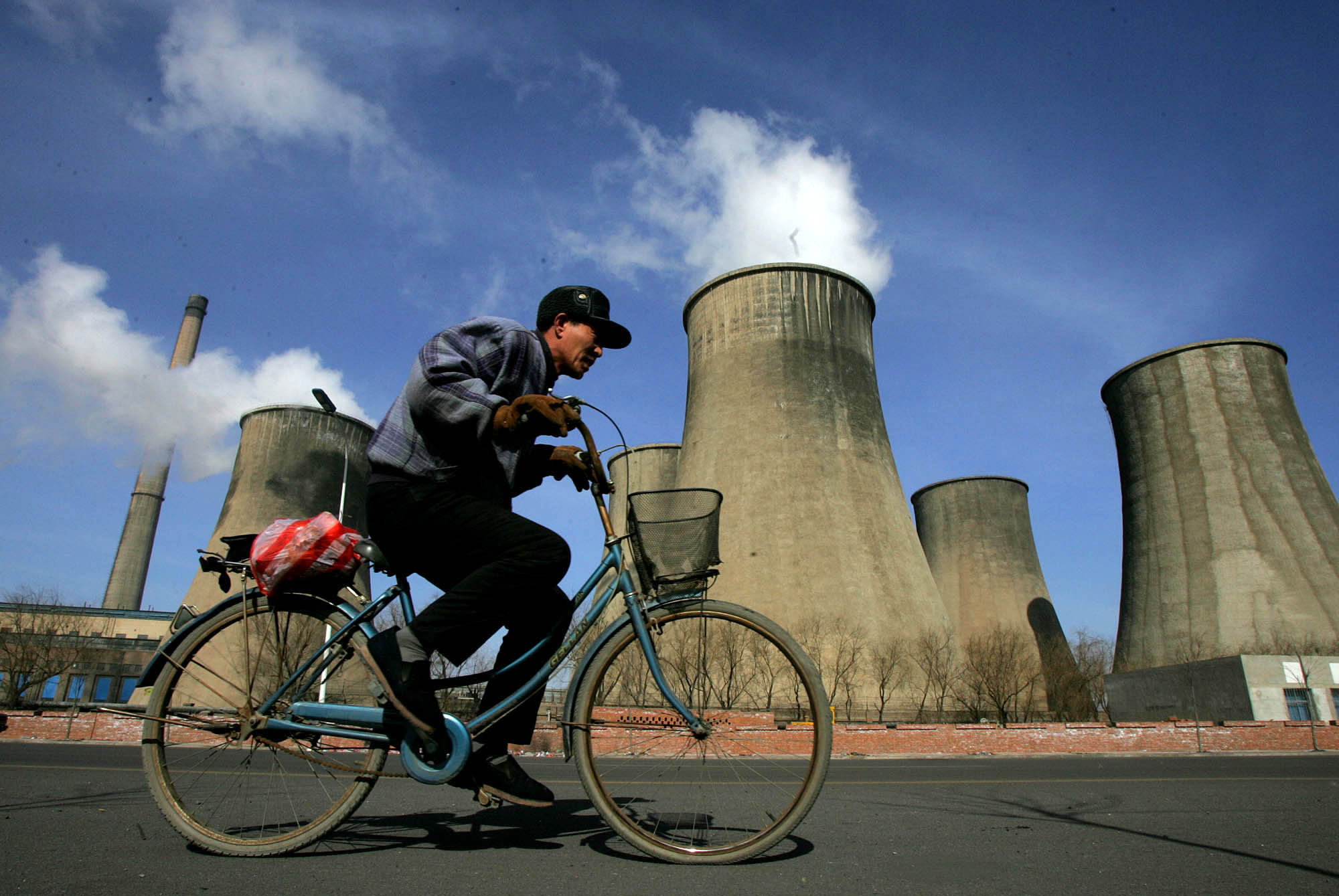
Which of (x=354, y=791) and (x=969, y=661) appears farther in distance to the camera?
(x=969, y=661)

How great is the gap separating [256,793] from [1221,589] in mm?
23506

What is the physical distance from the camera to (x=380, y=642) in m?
1.76

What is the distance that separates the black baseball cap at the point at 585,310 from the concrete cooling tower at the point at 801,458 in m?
15.7

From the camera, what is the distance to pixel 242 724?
6.02ft

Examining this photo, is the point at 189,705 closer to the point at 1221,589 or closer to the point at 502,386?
the point at 502,386

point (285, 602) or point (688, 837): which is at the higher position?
point (285, 602)

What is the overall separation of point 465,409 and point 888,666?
18241 mm

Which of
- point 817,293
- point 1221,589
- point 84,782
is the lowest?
point 84,782

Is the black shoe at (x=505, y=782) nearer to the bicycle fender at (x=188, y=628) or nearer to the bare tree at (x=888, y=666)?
the bicycle fender at (x=188, y=628)

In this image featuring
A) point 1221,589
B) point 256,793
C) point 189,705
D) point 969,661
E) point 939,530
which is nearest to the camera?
point 189,705

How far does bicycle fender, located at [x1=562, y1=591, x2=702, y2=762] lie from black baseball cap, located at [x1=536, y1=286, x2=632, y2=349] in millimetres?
769

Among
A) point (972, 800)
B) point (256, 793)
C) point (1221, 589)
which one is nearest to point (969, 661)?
point (1221, 589)

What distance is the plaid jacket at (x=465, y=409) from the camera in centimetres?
183

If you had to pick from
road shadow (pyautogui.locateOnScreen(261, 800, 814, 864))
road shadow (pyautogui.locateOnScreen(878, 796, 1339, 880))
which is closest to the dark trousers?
road shadow (pyautogui.locateOnScreen(261, 800, 814, 864))
